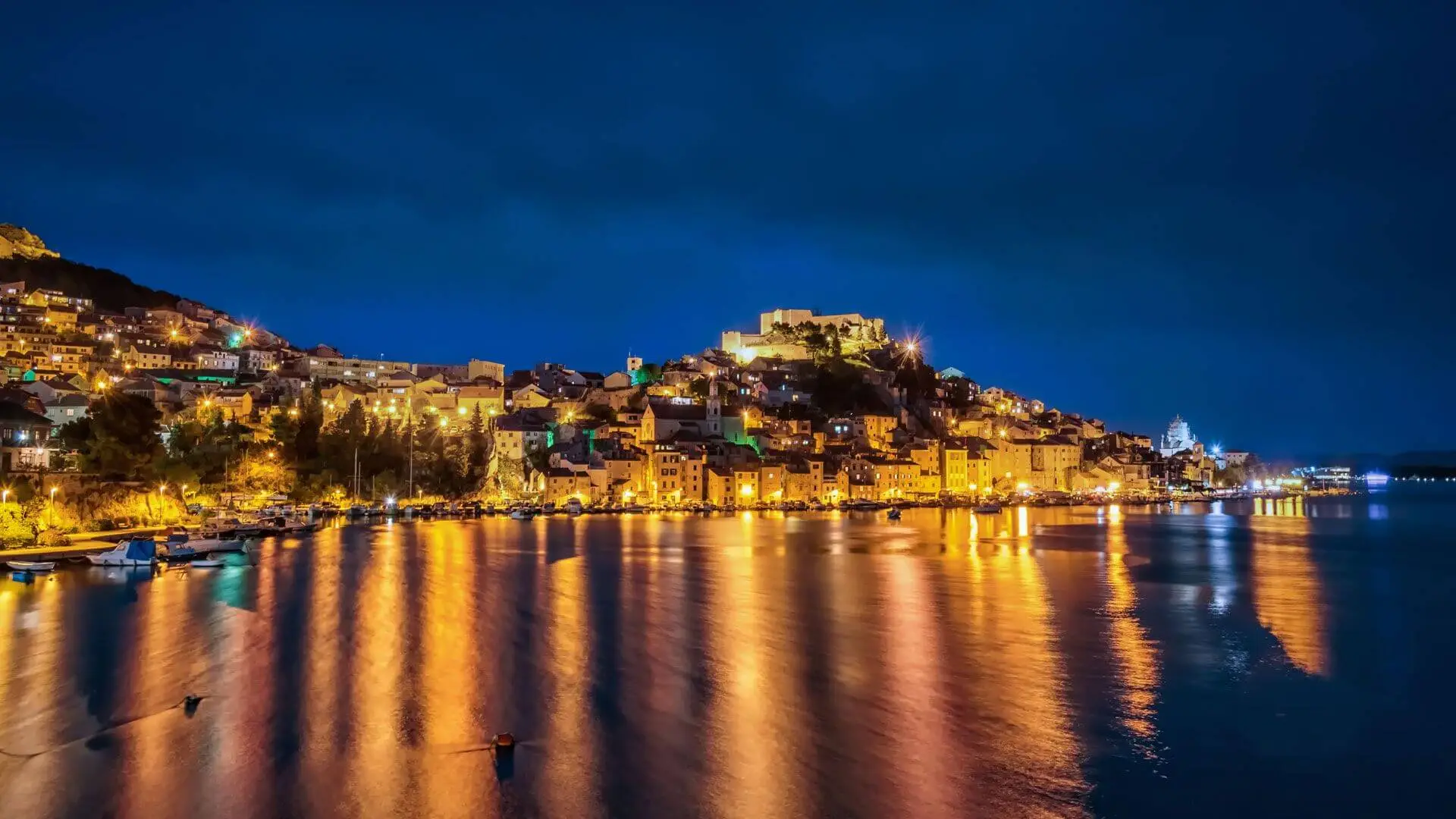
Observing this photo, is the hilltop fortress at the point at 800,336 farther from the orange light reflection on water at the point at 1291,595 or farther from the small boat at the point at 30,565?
the small boat at the point at 30,565

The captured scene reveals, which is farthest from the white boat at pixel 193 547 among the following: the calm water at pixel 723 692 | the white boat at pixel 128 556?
the calm water at pixel 723 692

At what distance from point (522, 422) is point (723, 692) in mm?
41106

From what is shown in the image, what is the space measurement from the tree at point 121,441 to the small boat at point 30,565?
941 cm

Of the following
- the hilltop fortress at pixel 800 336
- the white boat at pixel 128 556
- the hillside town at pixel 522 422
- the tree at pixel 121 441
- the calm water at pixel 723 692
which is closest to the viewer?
the calm water at pixel 723 692

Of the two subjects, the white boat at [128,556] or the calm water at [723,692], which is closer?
the calm water at [723,692]

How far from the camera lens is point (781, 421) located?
56.2 meters

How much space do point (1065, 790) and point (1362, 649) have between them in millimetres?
8639

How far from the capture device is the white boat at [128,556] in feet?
67.4

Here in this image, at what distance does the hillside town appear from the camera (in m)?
38.8

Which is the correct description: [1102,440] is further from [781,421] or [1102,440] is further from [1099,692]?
[1099,692]

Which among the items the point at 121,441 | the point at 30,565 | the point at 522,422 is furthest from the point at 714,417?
the point at 30,565

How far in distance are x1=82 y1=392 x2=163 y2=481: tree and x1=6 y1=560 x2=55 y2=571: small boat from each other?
9.41 metres

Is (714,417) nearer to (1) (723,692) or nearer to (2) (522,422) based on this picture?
(2) (522,422)

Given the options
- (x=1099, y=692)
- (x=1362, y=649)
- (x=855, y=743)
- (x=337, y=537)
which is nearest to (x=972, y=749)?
(x=855, y=743)
